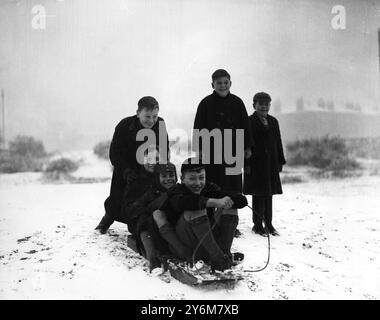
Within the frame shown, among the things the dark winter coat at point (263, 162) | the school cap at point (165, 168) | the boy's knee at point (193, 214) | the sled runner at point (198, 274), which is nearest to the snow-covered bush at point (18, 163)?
the dark winter coat at point (263, 162)

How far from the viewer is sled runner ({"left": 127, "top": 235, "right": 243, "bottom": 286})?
8.12ft

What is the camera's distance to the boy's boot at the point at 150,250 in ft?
9.00

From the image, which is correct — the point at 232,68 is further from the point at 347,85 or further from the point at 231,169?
the point at 231,169

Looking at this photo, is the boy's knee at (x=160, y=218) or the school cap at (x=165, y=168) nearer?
the boy's knee at (x=160, y=218)

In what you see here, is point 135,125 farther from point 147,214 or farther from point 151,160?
point 147,214

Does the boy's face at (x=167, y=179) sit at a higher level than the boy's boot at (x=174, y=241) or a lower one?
higher

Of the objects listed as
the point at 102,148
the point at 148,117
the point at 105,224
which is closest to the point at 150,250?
the point at 105,224

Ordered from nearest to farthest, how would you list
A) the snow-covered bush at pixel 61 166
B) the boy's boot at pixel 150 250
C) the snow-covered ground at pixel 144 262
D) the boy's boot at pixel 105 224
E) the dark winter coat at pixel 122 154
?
the snow-covered ground at pixel 144 262 < the boy's boot at pixel 150 250 < the dark winter coat at pixel 122 154 < the boy's boot at pixel 105 224 < the snow-covered bush at pixel 61 166

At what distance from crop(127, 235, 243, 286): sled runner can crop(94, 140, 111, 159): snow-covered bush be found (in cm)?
490

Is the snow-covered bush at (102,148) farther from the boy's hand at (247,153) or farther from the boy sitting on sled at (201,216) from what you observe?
the boy sitting on sled at (201,216)

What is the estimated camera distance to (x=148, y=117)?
3.44 metres

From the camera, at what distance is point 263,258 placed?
320 centimetres

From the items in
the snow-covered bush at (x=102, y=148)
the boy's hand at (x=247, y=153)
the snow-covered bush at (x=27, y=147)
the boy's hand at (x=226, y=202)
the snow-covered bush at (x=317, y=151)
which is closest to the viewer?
the boy's hand at (x=226, y=202)

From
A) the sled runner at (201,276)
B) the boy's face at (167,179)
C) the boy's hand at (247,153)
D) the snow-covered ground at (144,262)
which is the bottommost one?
the snow-covered ground at (144,262)
